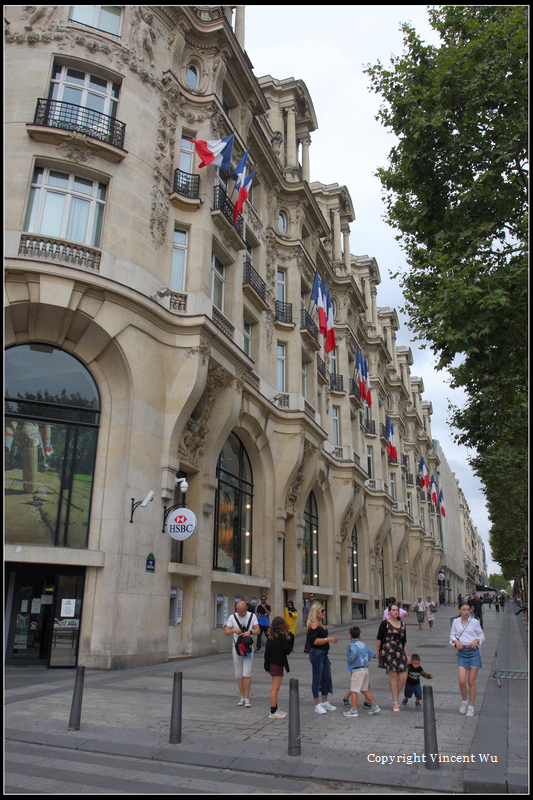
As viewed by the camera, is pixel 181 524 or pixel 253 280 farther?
pixel 253 280

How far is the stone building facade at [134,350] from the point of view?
50.7ft

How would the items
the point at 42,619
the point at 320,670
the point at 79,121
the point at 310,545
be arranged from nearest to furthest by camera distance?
the point at 320,670 → the point at 42,619 → the point at 79,121 → the point at 310,545

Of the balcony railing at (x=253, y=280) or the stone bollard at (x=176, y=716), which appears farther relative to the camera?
the balcony railing at (x=253, y=280)

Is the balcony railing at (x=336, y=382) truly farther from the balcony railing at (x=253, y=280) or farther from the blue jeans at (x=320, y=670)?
the blue jeans at (x=320, y=670)

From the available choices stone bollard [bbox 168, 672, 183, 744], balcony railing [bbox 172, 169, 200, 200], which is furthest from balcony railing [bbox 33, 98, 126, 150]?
stone bollard [bbox 168, 672, 183, 744]

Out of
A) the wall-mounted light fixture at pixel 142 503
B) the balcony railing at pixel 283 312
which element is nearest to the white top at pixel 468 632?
the wall-mounted light fixture at pixel 142 503

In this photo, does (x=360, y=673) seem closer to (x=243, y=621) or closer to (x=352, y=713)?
(x=352, y=713)

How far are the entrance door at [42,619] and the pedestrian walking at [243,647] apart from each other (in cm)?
644

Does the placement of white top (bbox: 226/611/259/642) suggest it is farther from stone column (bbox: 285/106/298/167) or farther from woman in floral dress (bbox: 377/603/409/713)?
stone column (bbox: 285/106/298/167)

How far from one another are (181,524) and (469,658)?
347 inches

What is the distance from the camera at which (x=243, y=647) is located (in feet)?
34.3

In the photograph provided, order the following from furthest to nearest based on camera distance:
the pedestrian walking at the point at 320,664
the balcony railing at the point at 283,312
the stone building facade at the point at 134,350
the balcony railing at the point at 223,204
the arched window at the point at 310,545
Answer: the arched window at the point at 310,545
the balcony railing at the point at 283,312
the balcony railing at the point at 223,204
the stone building facade at the point at 134,350
the pedestrian walking at the point at 320,664

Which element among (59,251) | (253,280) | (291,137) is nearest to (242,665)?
(59,251)

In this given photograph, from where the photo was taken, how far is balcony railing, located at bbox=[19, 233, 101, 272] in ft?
51.9
